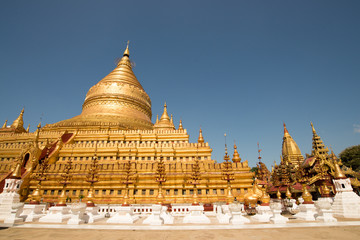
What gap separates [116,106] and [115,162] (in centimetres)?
1684

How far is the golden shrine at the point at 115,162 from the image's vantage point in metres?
17.1

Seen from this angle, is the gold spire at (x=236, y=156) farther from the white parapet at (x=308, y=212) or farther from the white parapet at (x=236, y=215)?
the white parapet at (x=236, y=215)

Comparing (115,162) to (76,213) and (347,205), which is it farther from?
(347,205)

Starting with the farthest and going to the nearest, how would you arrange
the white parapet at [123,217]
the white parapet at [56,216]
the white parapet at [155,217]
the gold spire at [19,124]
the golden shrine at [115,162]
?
the gold spire at [19,124] → the golden shrine at [115,162] → the white parapet at [56,216] → the white parapet at [123,217] → the white parapet at [155,217]

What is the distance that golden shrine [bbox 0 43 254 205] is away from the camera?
17148mm

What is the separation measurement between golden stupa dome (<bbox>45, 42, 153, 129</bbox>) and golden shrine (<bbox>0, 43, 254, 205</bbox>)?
0.16 metres

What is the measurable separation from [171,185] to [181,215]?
15.0 feet

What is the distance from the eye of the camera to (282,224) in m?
9.27

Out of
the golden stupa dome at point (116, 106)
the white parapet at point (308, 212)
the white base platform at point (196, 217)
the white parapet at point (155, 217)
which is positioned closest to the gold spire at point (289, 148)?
the golden stupa dome at point (116, 106)

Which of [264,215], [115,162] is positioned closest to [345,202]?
[264,215]

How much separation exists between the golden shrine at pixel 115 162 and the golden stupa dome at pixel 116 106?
0.16 metres

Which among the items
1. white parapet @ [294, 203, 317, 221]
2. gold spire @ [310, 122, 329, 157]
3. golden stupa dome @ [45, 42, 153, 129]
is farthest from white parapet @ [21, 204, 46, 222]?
gold spire @ [310, 122, 329, 157]

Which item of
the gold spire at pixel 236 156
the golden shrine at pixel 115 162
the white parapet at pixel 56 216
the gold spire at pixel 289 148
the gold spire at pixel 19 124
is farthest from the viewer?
the gold spire at pixel 289 148

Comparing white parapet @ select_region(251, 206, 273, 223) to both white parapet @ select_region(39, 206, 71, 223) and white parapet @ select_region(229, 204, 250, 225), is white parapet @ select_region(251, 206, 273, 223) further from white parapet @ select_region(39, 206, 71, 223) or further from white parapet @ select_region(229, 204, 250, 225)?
white parapet @ select_region(39, 206, 71, 223)
